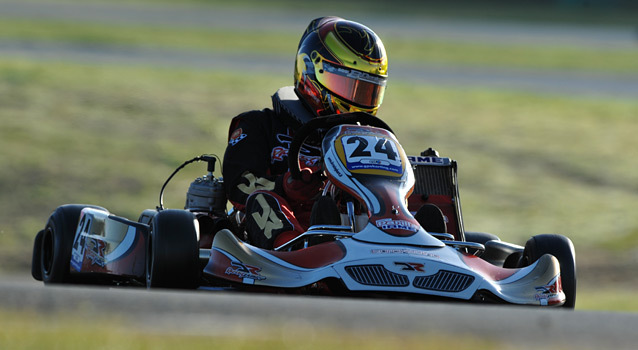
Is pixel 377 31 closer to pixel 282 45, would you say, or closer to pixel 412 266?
pixel 282 45

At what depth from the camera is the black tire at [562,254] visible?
16.1ft

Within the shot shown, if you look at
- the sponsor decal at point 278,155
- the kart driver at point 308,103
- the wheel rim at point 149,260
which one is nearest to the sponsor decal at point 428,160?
the kart driver at point 308,103

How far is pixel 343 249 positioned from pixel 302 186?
30.8 inches

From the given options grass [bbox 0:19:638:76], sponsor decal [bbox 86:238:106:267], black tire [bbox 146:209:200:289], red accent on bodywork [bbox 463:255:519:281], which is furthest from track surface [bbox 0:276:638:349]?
grass [bbox 0:19:638:76]

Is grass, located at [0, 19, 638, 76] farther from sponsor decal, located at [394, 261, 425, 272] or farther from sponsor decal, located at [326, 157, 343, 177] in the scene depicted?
sponsor decal, located at [394, 261, 425, 272]

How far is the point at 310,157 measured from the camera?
5.53 meters

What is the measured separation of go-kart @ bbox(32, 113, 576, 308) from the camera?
4.22 m

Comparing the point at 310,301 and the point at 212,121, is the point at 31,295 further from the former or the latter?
the point at 212,121

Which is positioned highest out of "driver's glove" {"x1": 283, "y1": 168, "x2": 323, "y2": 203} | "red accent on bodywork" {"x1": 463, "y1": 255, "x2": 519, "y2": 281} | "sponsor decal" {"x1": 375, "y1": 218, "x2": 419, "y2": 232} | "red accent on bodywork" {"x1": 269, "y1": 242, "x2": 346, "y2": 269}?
"driver's glove" {"x1": 283, "y1": 168, "x2": 323, "y2": 203}

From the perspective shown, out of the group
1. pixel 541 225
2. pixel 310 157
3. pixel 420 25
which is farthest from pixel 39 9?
pixel 310 157

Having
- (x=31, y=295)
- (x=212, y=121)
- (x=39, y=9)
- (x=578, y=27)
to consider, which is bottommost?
(x=31, y=295)

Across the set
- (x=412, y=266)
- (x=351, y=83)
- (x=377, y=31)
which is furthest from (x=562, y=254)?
(x=377, y=31)

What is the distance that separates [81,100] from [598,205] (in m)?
5.95

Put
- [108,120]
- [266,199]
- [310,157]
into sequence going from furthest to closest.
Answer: [108,120]
[310,157]
[266,199]
